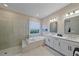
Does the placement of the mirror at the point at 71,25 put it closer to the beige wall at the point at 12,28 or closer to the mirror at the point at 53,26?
the mirror at the point at 53,26

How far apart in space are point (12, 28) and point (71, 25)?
9.09 feet

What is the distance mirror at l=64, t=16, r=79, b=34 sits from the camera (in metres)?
2.79

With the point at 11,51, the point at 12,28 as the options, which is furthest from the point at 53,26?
the point at 11,51

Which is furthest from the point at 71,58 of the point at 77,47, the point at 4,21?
the point at 4,21

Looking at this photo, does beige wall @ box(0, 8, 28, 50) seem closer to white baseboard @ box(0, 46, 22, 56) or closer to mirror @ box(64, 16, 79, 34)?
white baseboard @ box(0, 46, 22, 56)

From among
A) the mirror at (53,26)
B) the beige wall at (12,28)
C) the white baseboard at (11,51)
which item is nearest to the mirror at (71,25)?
the mirror at (53,26)

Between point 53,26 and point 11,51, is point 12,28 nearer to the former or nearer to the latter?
point 11,51

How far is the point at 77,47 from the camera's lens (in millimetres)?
2084

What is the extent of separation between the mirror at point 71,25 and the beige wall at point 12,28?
191 centimetres

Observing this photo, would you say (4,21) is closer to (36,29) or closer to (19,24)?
(19,24)

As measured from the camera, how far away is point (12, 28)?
3479 millimetres

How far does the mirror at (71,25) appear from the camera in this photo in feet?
9.15

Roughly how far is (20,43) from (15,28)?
787 millimetres

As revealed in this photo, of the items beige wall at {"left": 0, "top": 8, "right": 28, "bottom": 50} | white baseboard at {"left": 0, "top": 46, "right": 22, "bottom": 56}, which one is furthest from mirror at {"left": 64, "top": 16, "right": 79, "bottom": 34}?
A: white baseboard at {"left": 0, "top": 46, "right": 22, "bottom": 56}
